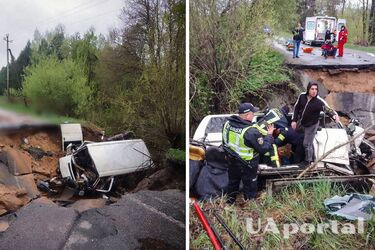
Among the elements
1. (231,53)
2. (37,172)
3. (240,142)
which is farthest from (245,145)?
(37,172)

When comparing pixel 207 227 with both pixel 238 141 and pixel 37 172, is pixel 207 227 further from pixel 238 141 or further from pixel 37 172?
pixel 37 172

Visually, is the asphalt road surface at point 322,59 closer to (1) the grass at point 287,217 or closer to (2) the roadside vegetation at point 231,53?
(2) the roadside vegetation at point 231,53

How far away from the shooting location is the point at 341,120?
2090 mm

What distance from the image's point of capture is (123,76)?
250 cm

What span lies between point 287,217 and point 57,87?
1.40 metres

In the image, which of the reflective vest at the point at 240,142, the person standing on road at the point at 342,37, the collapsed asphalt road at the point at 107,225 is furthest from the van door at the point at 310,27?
the collapsed asphalt road at the point at 107,225

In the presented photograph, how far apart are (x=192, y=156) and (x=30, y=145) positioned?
880 millimetres

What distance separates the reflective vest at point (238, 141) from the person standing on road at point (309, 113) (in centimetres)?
19

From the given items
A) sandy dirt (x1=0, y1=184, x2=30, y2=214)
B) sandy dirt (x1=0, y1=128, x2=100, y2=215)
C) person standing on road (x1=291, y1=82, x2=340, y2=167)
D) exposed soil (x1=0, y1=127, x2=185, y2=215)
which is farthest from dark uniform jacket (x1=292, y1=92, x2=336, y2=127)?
sandy dirt (x1=0, y1=184, x2=30, y2=214)

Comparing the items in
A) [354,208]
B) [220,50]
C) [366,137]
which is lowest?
[354,208]

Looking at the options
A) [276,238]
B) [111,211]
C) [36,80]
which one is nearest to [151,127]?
[111,211]

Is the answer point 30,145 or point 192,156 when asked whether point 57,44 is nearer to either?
point 30,145

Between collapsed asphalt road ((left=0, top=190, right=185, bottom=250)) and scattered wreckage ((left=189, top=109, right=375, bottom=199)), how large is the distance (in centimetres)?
30

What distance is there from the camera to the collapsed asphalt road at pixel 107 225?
7.54 ft
